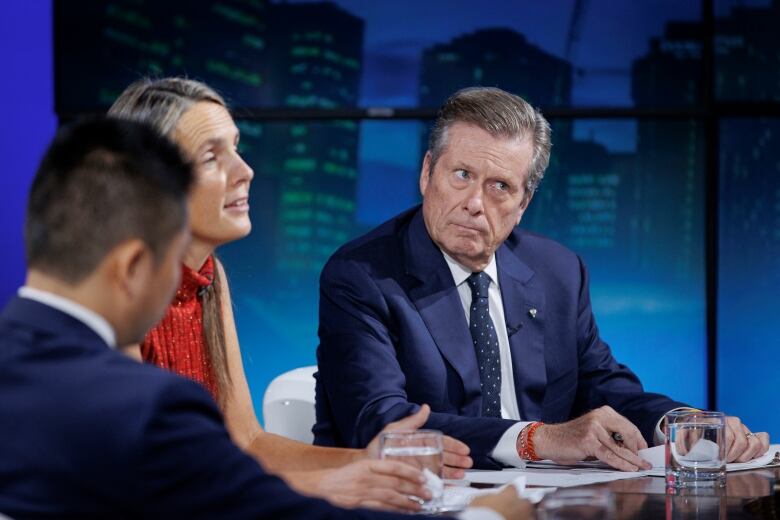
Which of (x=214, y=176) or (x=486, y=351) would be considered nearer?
(x=214, y=176)

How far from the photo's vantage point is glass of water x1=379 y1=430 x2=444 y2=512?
1610 millimetres

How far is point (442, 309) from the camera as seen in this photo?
2.56 m

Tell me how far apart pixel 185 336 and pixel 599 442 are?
833mm

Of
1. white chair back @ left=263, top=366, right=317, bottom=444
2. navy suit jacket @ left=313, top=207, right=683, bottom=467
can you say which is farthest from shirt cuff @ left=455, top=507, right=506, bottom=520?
white chair back @ left=263, top=366, right=317, bottom=444

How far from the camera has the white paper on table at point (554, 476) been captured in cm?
191

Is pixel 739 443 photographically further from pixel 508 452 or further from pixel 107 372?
pixel 107 372

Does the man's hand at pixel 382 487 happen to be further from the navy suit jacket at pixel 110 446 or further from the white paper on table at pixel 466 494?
the navy suit jacket at pixel 110 446

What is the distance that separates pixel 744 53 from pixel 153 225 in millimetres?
4102

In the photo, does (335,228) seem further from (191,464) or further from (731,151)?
(191,464)

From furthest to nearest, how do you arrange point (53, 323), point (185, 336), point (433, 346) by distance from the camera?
point (433, 346) < point (185, 336) < point (53, 323)

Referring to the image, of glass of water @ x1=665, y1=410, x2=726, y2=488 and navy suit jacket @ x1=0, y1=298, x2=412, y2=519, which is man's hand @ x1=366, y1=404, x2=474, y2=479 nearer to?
glass of water @ x1=665, y1=410, x2=726, y2=488

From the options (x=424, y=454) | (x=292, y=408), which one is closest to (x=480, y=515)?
(x=424, y=454)

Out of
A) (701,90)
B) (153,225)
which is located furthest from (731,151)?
(153,225)

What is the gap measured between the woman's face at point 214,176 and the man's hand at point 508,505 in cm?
91
